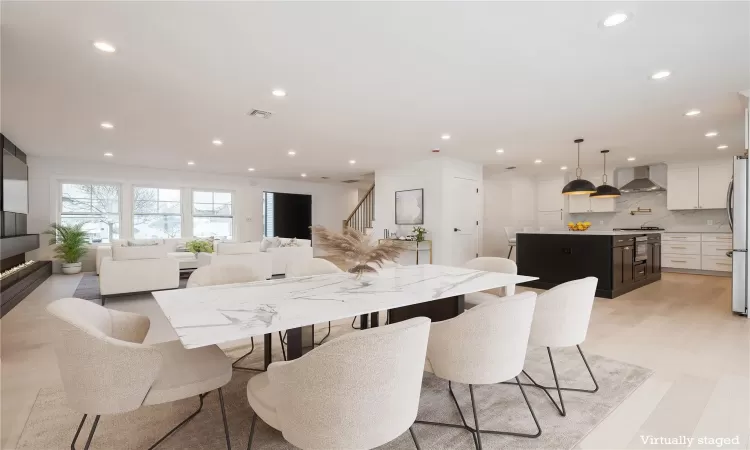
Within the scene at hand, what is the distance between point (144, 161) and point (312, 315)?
7969 mm

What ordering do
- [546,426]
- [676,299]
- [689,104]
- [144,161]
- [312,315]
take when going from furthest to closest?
[144,161], [676,299], [689,104], [546,426], [312,315]

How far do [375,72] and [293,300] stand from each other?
2.24m

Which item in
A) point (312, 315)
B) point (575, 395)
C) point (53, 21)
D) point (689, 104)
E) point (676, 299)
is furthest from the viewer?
point (676, 299)

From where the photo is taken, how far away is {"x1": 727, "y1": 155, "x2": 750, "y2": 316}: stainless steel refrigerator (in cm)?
401

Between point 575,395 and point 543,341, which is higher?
point 543,341

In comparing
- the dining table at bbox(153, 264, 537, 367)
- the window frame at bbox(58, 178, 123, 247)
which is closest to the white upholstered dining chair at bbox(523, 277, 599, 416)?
the dining table at bbox(153, 264, 537, 367)

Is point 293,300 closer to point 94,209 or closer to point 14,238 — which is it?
point 14,238

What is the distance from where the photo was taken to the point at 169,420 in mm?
1934

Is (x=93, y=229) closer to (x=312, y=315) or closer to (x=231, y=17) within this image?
(x=231, y=17)

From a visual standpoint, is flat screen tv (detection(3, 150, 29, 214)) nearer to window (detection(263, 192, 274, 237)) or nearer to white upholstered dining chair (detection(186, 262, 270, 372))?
window (detection(263, 192, 274, 237))

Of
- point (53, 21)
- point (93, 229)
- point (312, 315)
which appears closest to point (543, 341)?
point (312, 315)

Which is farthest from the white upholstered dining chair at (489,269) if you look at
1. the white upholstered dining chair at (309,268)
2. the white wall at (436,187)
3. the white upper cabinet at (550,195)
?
the white upper cabinet at (550,195)

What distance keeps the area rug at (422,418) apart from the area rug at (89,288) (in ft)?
11.2

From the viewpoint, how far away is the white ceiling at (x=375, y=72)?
2.33 metres
